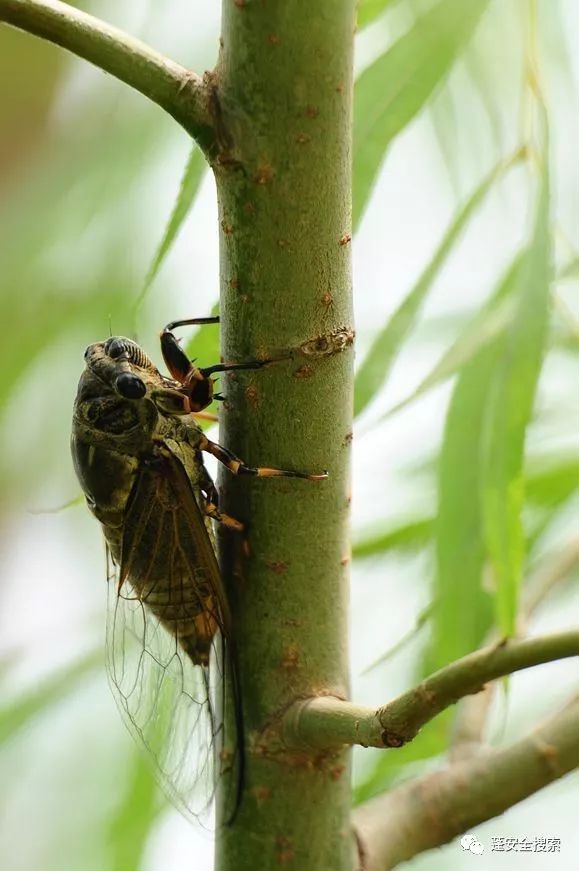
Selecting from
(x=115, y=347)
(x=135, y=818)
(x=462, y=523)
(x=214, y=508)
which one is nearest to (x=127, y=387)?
(x=115, y=347)

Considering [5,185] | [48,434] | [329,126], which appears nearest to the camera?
[329,126]

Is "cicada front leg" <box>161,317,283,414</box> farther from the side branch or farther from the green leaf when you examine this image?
the green leaf

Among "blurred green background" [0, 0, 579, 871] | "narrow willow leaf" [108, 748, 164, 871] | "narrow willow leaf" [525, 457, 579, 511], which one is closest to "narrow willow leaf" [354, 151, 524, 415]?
"blurred green background" [0, 0, 579, 871]

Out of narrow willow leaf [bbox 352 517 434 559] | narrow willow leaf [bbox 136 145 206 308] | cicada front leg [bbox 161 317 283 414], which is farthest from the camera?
narrow willow leaf [bbox 352 517 434 559]

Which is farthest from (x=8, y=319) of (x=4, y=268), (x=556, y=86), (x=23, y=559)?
(x=23, y=559)

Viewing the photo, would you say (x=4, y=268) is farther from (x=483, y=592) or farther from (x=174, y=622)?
(x=483, y=592)

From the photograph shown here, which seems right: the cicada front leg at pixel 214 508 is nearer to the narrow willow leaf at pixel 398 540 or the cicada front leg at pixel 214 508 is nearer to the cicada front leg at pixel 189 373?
the cicada front leg at pixel 189 373

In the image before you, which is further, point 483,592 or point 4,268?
point 4,268
